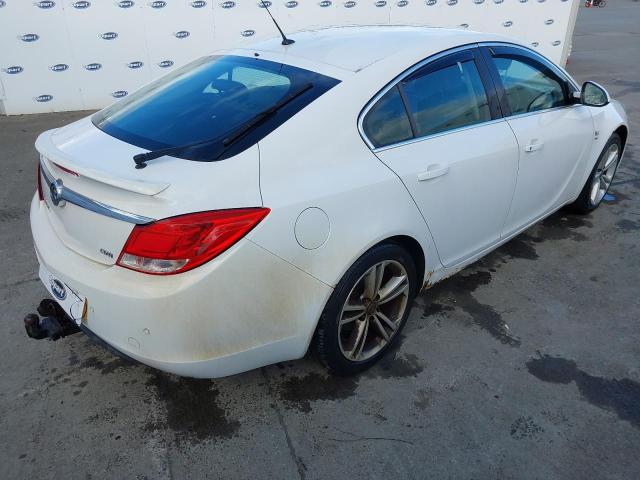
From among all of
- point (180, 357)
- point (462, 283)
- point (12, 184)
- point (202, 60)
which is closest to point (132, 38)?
point (12, 184)

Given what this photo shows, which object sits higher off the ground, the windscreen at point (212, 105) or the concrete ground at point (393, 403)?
the windscreen at point (212, 105)

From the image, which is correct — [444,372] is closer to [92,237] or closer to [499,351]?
[499,351]

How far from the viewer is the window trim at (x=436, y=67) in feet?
7.74

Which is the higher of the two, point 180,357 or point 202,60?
point 202,60

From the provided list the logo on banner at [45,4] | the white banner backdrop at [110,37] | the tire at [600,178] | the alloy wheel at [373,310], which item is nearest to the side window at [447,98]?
the alloy wheel at [373,310]

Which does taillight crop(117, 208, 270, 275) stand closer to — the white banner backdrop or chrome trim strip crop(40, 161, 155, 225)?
chrome trim strip crop(40, 161, 155, 225)

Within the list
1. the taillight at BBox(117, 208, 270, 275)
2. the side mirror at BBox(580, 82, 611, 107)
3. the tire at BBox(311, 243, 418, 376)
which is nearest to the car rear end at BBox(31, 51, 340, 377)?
the taillight at BBox(117, 208, 270, 275)

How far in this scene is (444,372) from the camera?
2639 millimetres

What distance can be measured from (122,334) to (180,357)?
0.25m

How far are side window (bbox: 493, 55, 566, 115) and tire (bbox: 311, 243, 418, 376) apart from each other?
1.32 m

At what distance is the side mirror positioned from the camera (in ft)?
11.9

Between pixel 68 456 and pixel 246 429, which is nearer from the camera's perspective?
pixel 68 456

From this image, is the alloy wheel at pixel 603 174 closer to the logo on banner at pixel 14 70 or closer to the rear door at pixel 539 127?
the rear door at pixel 539 127

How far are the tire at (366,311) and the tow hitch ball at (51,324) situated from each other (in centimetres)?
114
